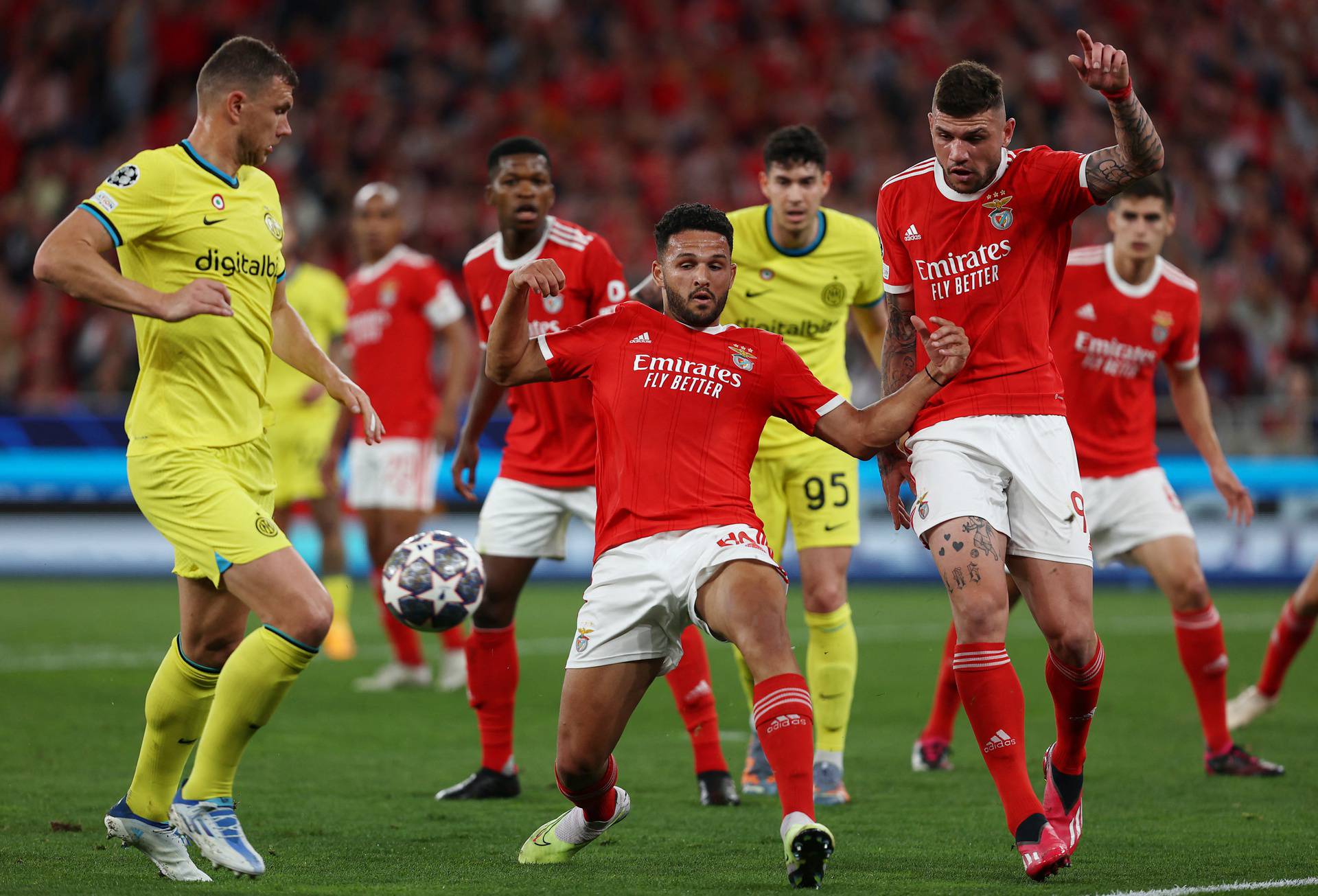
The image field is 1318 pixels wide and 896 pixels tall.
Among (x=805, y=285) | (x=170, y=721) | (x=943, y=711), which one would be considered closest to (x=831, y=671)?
(x=943, y=711)

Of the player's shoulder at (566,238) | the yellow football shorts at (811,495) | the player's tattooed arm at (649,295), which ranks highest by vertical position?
the player's shoulder at (566,238)

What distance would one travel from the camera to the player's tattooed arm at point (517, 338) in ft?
16.6

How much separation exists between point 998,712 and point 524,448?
9.12 feet

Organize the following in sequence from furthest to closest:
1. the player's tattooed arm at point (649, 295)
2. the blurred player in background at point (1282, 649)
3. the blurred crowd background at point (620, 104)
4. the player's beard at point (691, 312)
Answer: the blurred crowd background at point (620, 104) < the blurred player in background at point (1282, 649) < the player's tattooed arm at point (649, 295) < the player's beard at point (691, 312)

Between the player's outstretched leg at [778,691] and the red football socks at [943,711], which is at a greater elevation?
the player's outstretched leg at [778,691]

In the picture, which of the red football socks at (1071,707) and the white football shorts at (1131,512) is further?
the white football shorts at (1131,512)

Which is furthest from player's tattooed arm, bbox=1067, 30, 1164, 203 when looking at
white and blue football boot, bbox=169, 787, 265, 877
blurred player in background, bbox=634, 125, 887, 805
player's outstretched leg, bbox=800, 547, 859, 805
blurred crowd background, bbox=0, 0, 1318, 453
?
blurred crowd background, bbox=0, 0, 1318, 453

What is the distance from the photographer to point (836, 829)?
19.8ft

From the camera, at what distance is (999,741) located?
5.09m

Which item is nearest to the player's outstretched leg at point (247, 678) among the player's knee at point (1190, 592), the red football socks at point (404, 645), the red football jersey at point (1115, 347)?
the red football jersey at point (1115, 347)

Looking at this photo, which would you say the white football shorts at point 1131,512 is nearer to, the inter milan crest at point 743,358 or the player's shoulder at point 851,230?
the player's shoulder at point 851,230

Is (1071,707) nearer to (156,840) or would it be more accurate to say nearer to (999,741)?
(999,741)

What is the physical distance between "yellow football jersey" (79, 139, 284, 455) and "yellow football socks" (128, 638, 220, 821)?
713 millimetres

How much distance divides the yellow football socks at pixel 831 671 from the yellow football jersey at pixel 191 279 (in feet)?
8.49
